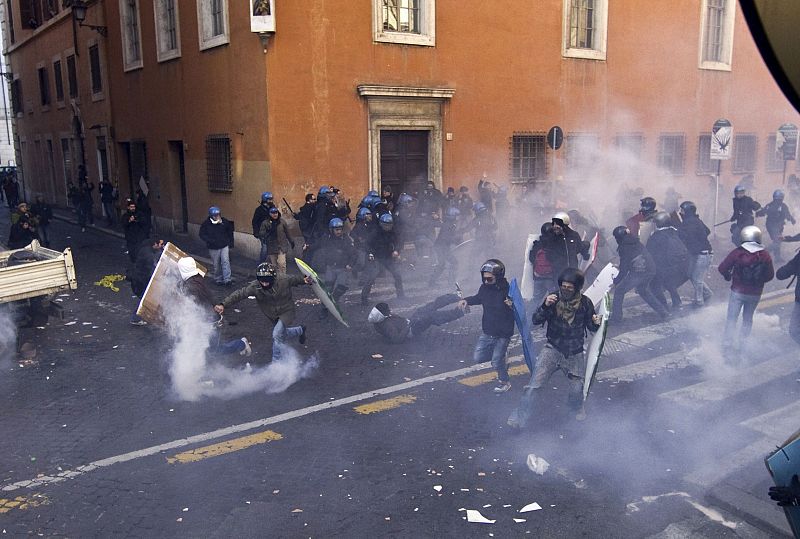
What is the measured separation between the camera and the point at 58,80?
87.6ft

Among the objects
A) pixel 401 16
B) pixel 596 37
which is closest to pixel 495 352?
pixel 401 16

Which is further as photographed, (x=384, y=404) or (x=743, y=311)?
(x=743, y=311)

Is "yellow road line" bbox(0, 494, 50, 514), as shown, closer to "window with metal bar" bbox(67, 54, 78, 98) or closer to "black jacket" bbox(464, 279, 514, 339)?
"black jacket" bbox(464, 279, 514, 339)

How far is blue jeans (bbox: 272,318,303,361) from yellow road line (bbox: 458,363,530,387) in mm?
2000

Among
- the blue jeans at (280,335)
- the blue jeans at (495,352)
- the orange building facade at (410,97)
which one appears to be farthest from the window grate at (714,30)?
the blue jeans at (280,335)

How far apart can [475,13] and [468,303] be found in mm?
11096

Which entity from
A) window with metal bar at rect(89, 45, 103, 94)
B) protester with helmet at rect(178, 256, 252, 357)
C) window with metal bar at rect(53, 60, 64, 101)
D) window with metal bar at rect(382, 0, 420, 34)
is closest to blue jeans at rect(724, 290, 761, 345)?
protester with helmet at rect(178, 256, 252, 357)

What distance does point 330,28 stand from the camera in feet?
46.6

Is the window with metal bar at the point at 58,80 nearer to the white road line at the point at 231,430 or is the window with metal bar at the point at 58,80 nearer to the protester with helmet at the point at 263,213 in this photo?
the protester with helmet at the point at 263,213

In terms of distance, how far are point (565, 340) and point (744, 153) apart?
20.9 metres

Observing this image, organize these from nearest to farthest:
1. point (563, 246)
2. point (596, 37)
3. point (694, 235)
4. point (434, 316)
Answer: point (434, 316) → point (563, 246) → point (694, 235) → point (596, 37)

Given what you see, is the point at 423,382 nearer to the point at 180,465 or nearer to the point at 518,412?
the point at 518,412

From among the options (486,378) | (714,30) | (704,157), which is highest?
(714,30)

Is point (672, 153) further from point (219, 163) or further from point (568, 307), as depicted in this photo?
point (568, 307)
